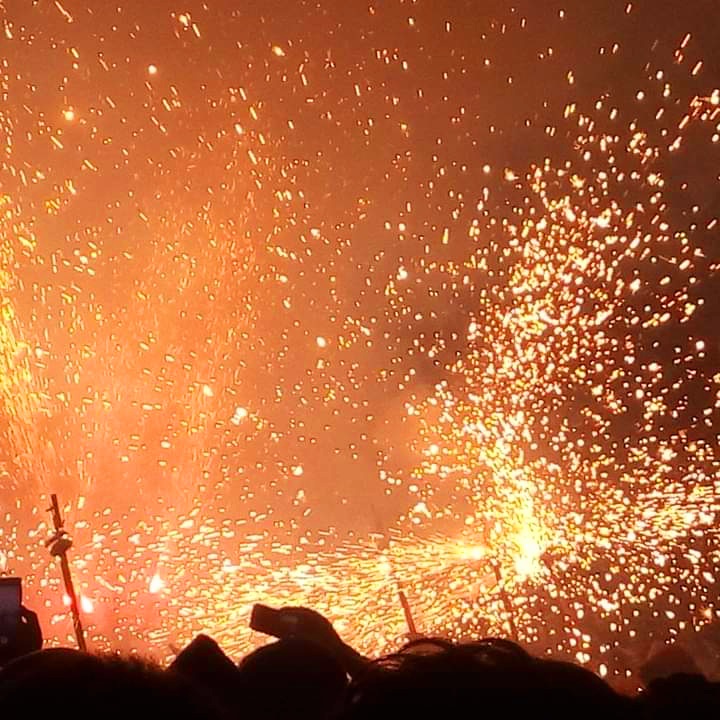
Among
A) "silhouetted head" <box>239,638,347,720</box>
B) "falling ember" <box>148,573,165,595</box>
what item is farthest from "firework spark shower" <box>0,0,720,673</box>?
"silhouetted head" <box>239,638,347,720</box>

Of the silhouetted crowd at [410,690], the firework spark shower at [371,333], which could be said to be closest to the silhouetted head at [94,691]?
the silhouetted crowd at [410,690]

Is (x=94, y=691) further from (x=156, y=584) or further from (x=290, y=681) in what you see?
(x=156, y=584)

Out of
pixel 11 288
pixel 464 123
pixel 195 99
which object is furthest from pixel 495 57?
pixel 11 288

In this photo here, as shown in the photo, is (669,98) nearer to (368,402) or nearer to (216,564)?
(368,402)

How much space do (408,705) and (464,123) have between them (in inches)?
89.1

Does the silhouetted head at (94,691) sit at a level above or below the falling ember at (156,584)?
below

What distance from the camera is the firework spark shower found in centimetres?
238

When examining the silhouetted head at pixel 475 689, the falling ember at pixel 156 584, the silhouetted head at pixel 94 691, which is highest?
the falling ember at pixel 156 584

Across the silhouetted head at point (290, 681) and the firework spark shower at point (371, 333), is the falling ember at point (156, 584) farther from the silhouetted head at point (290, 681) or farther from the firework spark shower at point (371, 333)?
the silhouetted head at point (290, 681)

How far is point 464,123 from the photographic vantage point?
8.05ft

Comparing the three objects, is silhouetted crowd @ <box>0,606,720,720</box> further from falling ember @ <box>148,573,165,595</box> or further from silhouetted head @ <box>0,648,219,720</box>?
falling ember @ <box>148,573,165,595</box>

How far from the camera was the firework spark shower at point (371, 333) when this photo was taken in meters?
2.38

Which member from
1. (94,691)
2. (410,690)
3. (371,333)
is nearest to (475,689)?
(410,690)

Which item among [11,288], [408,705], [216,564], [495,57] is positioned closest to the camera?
[408,705]
